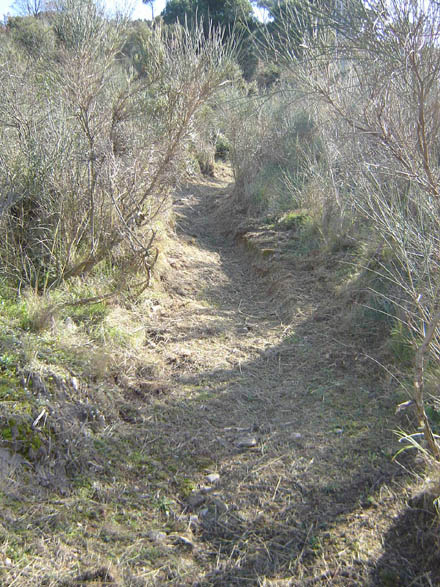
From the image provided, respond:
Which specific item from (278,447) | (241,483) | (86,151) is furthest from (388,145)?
(86,151)

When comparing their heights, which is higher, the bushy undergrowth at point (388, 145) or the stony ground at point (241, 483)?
the bushy undergrowth at point (388, 145)

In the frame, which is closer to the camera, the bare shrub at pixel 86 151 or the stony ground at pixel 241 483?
the stony ground at pixel 241 483

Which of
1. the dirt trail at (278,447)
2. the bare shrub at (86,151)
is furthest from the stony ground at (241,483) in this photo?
the bare shrub at (86,151)

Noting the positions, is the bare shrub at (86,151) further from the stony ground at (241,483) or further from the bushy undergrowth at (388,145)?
the bushy undergrowth at (388,145)

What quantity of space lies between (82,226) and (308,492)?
326 cm

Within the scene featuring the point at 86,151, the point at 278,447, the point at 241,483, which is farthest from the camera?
the point at 86,151

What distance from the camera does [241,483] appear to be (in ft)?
9.41

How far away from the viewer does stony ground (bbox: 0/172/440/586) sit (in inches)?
91.4

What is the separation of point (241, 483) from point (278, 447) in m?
0.39

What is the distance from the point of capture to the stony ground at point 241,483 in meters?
2.32

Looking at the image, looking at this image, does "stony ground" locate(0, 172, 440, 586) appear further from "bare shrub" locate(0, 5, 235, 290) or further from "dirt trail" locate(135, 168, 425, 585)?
"bare shrub" locate(0, 5, 235, 290)

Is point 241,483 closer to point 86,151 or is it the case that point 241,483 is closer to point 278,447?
point 278,447

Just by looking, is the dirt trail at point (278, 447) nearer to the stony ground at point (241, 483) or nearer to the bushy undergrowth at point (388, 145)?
the stony ground at point (241, 483)

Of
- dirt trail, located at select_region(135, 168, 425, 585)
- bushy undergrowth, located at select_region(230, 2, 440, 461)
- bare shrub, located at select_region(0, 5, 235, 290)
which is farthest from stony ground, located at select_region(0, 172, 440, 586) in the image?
bare shrub, located at select_region(0, 5, 235, 290)
